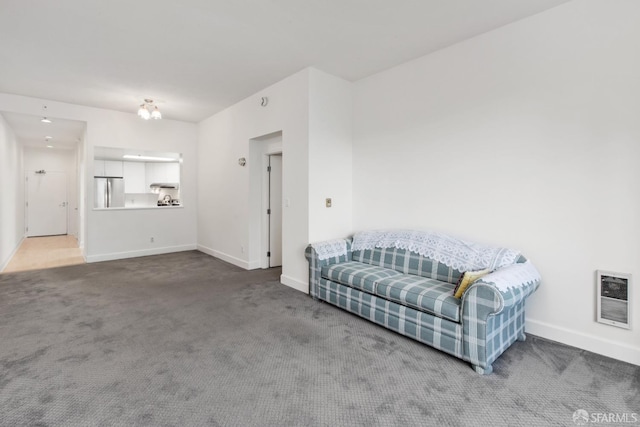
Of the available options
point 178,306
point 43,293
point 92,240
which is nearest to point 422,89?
point 178,306

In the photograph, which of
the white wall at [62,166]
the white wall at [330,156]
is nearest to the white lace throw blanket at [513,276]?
the white wall at [330,156]

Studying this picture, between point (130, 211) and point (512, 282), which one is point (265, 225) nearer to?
point (130, 211)

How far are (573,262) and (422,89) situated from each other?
229cm

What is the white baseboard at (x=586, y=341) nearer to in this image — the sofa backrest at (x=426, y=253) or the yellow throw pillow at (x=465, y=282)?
the sofa backrest at (x=426, y=253)

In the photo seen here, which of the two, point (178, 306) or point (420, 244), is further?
point (178, 306)

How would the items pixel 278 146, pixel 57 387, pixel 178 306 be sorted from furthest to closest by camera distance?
pixel 278 146
pixel 178 306
pixel 57 387

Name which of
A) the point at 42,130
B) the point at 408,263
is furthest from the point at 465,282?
the point at 42,130

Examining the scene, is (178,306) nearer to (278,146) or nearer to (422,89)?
(278,146)

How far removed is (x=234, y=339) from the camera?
9.00 ft

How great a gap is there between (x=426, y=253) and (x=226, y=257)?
3.93 m

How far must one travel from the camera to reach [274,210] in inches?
215

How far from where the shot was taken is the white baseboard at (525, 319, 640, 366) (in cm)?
233

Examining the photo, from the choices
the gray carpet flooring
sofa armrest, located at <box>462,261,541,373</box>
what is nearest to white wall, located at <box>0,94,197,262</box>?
the gray carpet flooring

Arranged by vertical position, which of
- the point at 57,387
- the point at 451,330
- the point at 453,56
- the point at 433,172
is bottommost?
the point at 57,387
